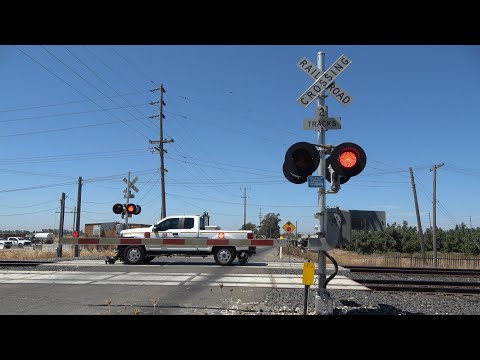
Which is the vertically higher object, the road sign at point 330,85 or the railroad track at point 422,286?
the road sign at point 330,85

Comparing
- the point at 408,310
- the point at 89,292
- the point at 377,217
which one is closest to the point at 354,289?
the point at 408,310

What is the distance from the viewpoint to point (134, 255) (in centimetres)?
1822

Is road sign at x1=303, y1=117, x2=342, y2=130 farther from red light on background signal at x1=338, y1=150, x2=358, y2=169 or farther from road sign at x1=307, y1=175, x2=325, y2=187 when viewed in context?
road sign at x1=307, y1=175, x2=325, y2=187

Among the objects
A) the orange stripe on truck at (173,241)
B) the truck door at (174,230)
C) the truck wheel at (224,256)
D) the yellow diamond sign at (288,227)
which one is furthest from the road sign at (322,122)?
the yellow diamond sign at (288,227)

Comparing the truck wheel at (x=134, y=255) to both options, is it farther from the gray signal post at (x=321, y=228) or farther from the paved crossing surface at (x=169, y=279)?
the gray signal post at (x=321, y=228)

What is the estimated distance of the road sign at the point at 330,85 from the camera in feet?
22.4

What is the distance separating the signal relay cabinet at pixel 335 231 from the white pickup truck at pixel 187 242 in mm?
11266

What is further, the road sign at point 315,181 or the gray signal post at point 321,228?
the gray signal post at point 321,228

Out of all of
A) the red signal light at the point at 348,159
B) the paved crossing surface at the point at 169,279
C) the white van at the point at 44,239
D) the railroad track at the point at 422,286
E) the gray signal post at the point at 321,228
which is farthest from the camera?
the white van at the point at 44,239

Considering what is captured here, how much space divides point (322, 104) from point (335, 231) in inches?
81.1
